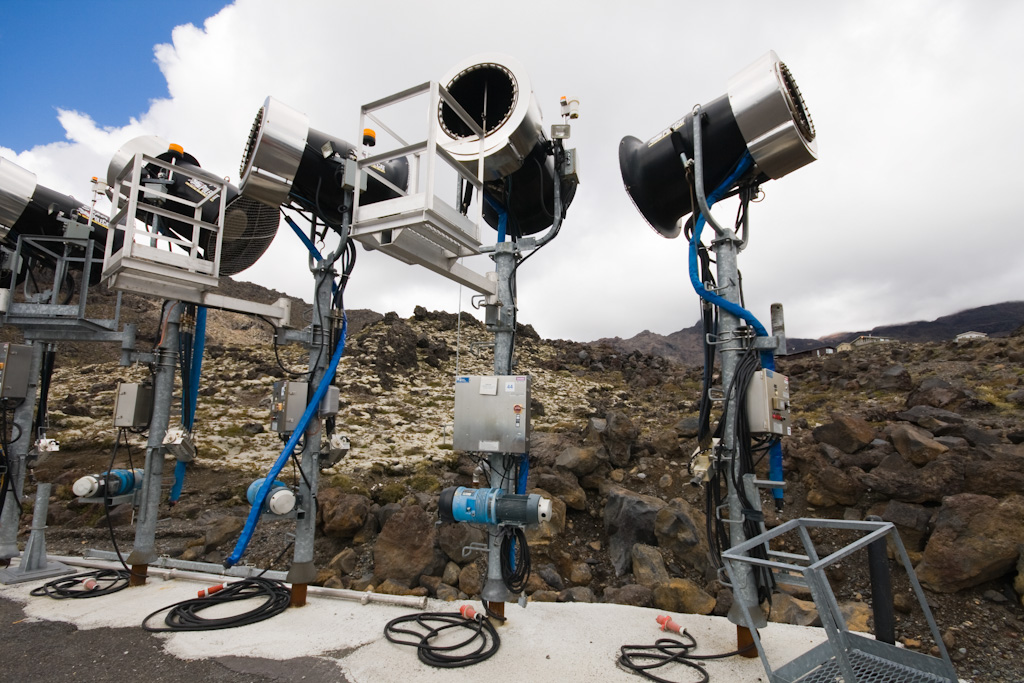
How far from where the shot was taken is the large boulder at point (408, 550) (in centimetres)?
666

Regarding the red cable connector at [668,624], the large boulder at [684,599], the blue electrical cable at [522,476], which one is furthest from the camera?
the large boulder at [684,599]

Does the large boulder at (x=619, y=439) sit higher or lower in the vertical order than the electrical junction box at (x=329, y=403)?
lower

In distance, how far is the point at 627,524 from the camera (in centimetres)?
763

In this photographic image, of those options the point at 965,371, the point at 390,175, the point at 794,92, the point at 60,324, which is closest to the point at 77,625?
the point at 60,324

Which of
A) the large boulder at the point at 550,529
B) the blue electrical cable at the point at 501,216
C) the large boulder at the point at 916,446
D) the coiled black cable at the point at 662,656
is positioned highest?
the blue electrical cable at the point at 501,216

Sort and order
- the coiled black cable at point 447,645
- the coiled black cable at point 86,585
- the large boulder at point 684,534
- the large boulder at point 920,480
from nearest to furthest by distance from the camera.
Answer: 1. the coiled black cable at point 447,645
2. the coiled black cable at point 86,585
3. the large boulder at point 920,480
4. the large boulder at point 684,534

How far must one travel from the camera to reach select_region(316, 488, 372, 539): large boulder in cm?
788

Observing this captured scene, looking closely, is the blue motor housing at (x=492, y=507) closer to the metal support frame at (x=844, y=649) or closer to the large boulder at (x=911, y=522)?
the metal support frame at (x=844, y=649)

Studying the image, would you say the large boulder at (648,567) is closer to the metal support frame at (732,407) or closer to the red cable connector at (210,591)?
the metal support frame at (732,407)

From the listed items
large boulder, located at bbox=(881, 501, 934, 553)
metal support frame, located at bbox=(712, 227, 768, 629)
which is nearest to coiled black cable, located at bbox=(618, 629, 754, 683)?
metal support frame, located at bbox=(712, 227, 768, 629)

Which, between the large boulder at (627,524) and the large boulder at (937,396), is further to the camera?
the large boulder at (937,396)

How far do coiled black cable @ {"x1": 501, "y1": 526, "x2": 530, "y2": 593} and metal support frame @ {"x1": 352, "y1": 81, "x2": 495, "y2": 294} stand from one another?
8.31ft

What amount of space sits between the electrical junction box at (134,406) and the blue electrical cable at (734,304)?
6.20 metres

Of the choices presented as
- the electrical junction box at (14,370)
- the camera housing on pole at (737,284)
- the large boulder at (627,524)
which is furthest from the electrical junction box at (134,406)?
the large boulder at (627,524)
